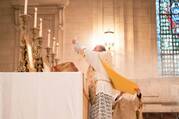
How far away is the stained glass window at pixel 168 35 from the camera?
1120 centimetres

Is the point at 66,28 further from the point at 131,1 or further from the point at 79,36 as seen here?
the point at 131,1

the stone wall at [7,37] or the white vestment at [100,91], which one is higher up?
the stone wall at [7,37]

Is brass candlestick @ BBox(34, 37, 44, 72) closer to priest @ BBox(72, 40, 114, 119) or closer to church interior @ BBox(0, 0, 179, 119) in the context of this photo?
priest @ BBox(72, 40, 114, 119)

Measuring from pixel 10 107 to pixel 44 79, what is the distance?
37cm

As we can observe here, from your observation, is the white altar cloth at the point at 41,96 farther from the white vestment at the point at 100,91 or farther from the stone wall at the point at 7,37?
the stone wall at the point at 7,37

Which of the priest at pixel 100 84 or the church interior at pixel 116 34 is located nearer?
the priest at pixel 100 84

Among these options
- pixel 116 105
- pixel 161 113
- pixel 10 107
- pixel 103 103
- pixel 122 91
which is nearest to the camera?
pixel 10 107

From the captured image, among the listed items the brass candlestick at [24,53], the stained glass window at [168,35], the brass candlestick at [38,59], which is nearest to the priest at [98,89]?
the brass candlestick at [24,53]

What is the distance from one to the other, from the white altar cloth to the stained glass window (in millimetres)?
7946

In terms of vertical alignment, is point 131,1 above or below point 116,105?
above

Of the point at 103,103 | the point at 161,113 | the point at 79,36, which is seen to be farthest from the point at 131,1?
the point at 103,103

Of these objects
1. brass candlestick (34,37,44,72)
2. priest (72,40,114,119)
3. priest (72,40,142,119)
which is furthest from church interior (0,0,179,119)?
priest (72,40,114,119)

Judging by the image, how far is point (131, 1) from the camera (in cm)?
1137

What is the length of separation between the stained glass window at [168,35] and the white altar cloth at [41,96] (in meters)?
7.95
